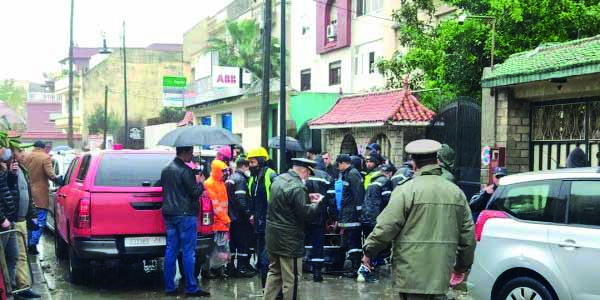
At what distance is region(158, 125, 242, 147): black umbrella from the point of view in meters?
10.1

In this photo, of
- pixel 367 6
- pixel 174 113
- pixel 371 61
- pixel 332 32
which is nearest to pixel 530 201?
pixel 371 61

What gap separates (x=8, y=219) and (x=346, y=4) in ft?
66.6

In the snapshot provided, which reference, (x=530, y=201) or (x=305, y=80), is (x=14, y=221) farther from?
(x=305, y=80)

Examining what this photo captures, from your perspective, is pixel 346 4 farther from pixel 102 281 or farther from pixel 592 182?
pixel 592 182

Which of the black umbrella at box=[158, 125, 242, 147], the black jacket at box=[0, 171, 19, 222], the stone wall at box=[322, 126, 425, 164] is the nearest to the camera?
the black jacket at box=[0, 171, 19, 222]

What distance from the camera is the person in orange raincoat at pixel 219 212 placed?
342 inches

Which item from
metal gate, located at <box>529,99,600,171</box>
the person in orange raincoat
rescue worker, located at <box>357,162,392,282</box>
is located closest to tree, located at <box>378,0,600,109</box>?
metal gate, located at <box>529,99,600,171</box>

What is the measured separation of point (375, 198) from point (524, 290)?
10.5 feet

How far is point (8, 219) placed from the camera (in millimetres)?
6980

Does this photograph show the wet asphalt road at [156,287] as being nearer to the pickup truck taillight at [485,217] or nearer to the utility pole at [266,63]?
the pickup truck taillight at [485,217]

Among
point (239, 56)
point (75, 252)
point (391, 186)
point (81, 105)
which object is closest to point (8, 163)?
point (75, 252)

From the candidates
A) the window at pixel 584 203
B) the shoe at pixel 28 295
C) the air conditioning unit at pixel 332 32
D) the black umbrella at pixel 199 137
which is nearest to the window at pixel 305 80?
the air conditioning unit at pixel 332 32

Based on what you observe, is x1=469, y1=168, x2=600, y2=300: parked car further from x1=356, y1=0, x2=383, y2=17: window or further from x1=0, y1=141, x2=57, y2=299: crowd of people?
x1=356, y1=0, x2=383, y2=17: window

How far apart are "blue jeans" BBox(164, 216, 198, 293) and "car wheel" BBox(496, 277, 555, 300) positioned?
361 centimetres
